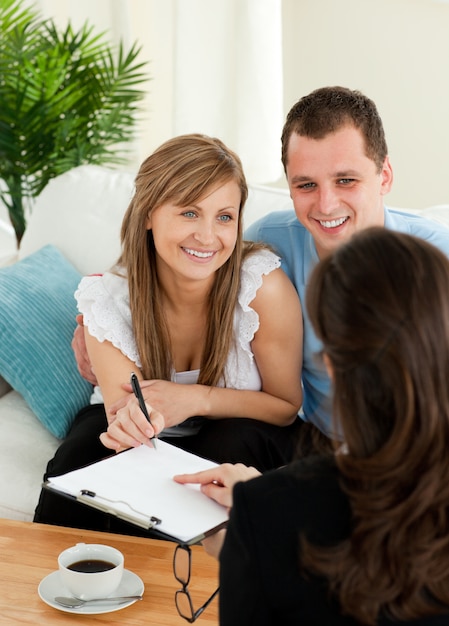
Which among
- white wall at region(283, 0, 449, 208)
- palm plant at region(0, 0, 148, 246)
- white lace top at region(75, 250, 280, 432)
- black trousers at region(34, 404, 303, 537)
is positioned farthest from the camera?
white wall at region(283, 0, 449, 208)

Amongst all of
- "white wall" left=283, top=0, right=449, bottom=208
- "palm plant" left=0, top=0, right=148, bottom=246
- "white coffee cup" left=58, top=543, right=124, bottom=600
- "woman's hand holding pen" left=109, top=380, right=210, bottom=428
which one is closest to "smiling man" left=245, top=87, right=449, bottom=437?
"woman's hand holding pen" left=109, top=380, right=210, bottom=428

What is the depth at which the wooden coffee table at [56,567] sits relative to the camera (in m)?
1.31

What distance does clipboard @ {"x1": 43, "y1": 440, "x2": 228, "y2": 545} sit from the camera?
1.24m

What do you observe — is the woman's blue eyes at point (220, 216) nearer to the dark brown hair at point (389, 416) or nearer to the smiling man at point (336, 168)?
the smiling man at point (336, 168)

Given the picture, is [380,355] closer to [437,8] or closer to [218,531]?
[218,531]

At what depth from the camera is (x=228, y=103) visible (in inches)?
156

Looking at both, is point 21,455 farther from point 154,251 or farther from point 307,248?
point 307,248

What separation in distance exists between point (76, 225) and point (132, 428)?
3.40 feet

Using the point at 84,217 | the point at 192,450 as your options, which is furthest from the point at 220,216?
the point at 84,217

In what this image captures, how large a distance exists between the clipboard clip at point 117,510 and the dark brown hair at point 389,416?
0.44 m

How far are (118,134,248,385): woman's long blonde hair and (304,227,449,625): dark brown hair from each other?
1.03 metres

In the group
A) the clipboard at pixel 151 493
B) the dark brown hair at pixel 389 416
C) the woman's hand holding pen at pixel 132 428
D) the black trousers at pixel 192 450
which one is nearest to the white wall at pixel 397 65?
the black trousers at pixel 192 450

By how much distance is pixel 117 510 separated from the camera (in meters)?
1.28

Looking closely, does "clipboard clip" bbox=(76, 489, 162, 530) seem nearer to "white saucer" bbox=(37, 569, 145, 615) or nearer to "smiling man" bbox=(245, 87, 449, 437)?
"white saucer" bbox=(37, 569, 145, 615)
